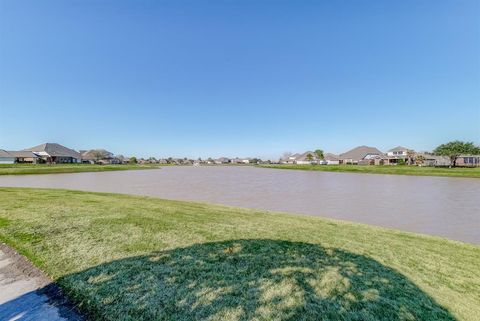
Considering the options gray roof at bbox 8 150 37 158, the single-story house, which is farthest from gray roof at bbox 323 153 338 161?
gray roof at bbox 8 150 37 158

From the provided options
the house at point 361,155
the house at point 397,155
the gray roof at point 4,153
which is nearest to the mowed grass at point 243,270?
the house at point 397,155

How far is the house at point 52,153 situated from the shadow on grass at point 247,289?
91969mm

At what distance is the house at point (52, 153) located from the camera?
257 ft

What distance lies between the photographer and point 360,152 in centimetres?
10075

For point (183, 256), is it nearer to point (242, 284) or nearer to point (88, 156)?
point (242, 284)

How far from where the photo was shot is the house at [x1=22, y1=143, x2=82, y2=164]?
78438 millimetres

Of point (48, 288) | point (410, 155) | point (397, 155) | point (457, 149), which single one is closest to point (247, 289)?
point (48, 288)

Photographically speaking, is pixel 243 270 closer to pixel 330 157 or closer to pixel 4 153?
pixel 4 153

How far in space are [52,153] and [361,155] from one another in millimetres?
108526

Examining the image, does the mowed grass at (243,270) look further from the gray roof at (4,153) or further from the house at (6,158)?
the gray roof at (4,153)

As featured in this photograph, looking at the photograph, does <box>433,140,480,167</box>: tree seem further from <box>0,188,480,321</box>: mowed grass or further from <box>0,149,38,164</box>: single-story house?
<box>0,149,38,164</box>: single-story house

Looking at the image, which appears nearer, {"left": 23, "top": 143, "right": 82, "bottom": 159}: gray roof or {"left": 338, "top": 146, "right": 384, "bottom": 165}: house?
{"left": 23, "top": 143, "right": 82, "bottom": 159}: gray roof

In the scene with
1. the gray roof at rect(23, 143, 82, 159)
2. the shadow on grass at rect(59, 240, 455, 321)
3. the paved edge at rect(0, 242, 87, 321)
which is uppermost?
the gray roof at rect(23, 143, 82, 159)

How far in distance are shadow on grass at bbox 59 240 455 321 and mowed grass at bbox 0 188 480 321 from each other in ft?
0.05
